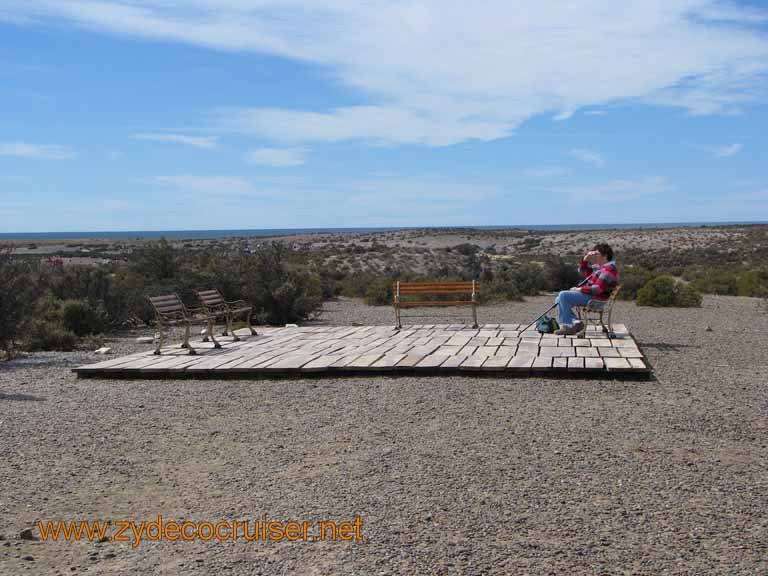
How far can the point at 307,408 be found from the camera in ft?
26.1

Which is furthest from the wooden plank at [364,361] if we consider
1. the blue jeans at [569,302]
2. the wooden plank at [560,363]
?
the blue jeans at [569,302]

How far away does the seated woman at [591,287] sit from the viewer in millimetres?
11102

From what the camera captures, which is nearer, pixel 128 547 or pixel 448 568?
pixel 448 568

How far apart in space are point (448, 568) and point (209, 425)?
3.76m

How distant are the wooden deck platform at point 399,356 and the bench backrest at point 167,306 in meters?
0.56

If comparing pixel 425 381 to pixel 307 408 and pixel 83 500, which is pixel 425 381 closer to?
pixel 307 408

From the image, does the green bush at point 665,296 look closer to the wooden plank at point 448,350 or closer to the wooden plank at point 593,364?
the wooden plank at point 448,350

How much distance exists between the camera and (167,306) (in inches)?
437

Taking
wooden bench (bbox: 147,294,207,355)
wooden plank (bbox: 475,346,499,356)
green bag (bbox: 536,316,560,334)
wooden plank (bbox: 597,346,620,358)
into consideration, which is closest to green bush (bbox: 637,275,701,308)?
green bag (bbox: 536,316,560,334)

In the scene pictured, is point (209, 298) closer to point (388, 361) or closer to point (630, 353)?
point (388, 361)

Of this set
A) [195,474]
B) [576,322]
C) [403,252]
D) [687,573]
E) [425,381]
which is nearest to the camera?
[687,573]

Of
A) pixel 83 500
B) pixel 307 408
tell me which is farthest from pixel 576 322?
pixel 83 500

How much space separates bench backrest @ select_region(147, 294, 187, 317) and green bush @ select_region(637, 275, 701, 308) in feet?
42.2

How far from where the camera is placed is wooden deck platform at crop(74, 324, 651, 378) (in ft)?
30.8
